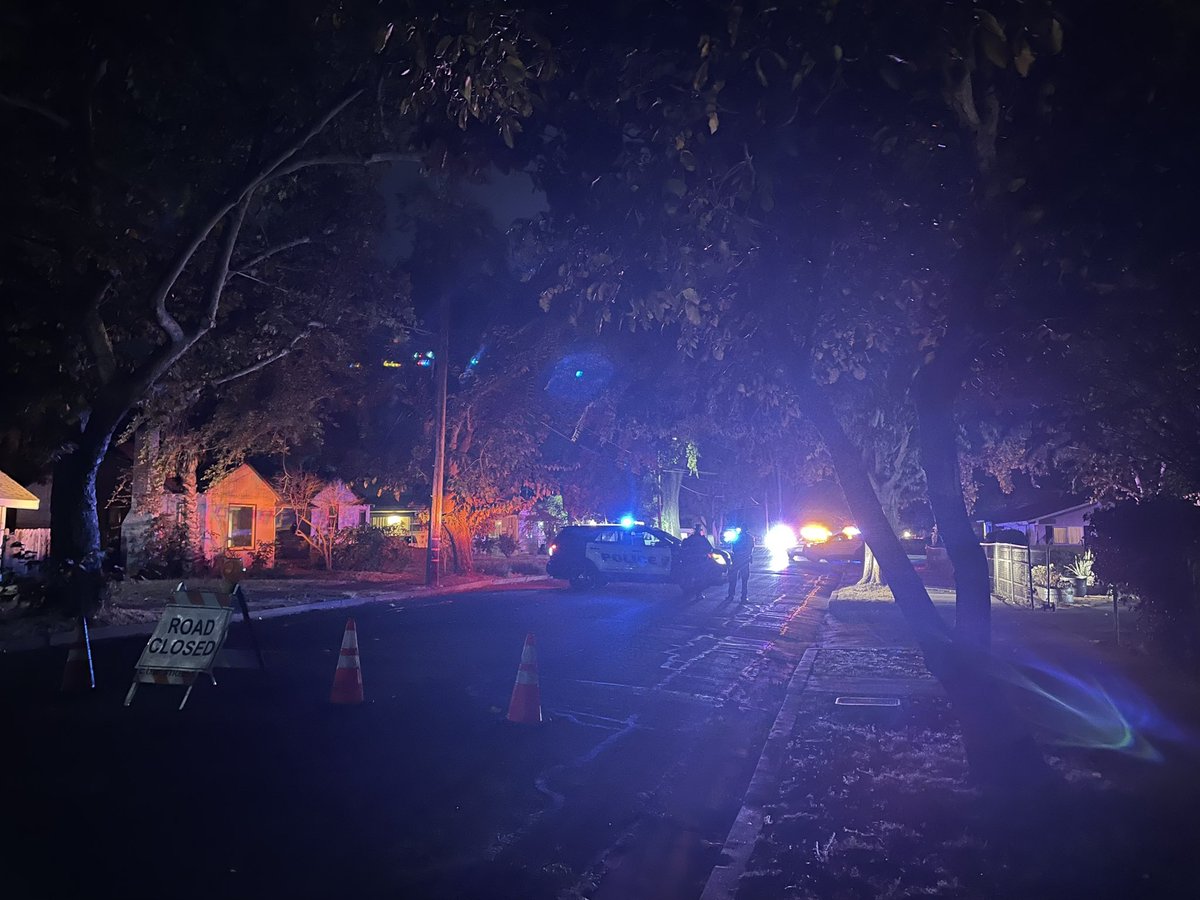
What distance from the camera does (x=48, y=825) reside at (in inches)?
212

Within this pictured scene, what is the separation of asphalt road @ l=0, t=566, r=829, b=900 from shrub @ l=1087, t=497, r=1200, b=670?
14.3 ft

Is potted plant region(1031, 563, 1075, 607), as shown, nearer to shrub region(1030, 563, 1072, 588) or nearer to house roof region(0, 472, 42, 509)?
shrub region(1030, 563, 1072, 588)

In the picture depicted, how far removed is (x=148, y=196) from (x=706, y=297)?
35.2 feet

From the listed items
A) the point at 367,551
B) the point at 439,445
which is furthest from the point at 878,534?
the point at 367,551

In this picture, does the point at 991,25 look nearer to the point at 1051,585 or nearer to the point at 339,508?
the point at 1051,585

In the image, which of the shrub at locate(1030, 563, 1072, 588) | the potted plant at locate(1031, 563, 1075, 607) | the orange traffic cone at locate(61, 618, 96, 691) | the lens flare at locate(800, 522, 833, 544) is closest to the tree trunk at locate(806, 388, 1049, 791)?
the orange traffic cone at locate(61, 618, 96, 691)

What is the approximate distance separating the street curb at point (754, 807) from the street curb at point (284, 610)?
10308mm

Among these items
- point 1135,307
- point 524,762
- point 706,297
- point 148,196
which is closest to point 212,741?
point 524,762

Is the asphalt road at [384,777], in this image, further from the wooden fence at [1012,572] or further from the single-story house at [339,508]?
the single-story house at [339,508]

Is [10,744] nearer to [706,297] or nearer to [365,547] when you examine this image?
[706,297]

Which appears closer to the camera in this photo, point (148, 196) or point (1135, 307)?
point (1135, 307)

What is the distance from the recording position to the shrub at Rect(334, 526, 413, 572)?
30.7 metres

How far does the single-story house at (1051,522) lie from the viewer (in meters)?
39.4

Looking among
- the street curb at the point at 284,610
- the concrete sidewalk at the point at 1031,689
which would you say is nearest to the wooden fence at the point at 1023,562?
the concrete sidewalk at the point at 1031,689
